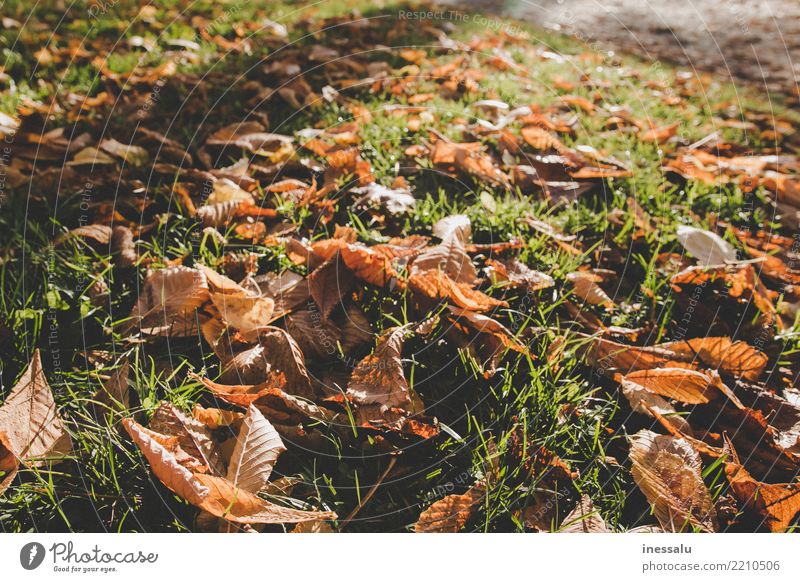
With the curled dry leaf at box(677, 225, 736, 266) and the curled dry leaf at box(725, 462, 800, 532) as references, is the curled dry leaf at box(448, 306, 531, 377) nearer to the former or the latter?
the curled dry leaf at box(725, 462, 800, 532)

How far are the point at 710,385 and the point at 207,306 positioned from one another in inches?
50.3

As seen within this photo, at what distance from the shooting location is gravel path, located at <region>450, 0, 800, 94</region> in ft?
13.6

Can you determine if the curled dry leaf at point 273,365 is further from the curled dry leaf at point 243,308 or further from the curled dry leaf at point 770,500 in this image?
the curled dry leaf at point 770,500

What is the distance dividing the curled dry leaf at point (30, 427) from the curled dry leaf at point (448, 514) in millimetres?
A: 767

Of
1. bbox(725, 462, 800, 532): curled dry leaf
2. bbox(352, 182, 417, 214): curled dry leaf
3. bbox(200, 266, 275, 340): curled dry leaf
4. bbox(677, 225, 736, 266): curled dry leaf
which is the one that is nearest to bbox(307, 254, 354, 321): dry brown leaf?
bbox(200, 266, 275, 340): curled dry leaf

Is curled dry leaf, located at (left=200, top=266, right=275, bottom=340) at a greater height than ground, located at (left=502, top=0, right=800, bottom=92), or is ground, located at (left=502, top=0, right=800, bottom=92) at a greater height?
ground, located at (left=502, top=0, right=800, bottom=92)

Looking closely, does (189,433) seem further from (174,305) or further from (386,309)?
(386,309)

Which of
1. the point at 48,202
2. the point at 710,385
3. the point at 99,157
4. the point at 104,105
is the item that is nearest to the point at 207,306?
the point at 48,202

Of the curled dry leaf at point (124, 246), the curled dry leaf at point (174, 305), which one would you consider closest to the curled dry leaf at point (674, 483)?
the curled dry leaf at point (174, 305)

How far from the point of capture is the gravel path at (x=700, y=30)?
13.6 ft

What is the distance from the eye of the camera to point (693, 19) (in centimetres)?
550

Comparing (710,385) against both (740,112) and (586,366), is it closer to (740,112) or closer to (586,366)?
(586,366)
